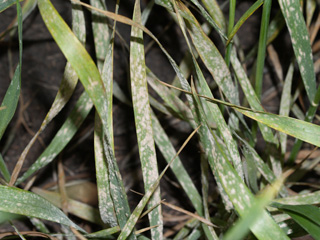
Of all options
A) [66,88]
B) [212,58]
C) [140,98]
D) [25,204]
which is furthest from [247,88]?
[25,204]

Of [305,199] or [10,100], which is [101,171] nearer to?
[10,100]

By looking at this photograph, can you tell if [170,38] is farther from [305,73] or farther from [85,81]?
[85,81]

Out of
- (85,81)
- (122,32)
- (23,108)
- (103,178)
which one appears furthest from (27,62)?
(85,81)

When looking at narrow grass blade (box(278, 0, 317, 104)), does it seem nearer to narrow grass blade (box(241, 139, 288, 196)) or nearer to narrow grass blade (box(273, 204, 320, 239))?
narrow grass blade (box(241, 139, 288, 196))

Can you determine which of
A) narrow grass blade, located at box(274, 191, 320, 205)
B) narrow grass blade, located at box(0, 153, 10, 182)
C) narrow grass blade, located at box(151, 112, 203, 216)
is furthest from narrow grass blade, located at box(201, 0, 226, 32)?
narrow grass blade, located at box(0, 153, 10, 182)

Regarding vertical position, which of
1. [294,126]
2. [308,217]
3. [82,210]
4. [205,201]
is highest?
[294,126]

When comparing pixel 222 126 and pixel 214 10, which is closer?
pixel 222 126
